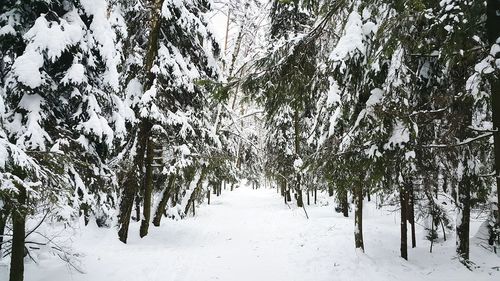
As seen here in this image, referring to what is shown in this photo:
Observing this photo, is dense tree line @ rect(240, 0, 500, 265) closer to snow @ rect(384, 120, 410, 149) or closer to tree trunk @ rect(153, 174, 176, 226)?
snow @ rect(384, 120, 410, 149)

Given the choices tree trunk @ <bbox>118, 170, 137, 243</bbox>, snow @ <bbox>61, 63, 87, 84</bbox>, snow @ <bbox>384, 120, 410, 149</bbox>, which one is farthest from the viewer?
tree trunk @ <bbox>118, 170, 137, 243</bbox>

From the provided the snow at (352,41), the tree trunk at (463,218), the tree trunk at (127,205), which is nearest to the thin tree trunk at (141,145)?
the tree trunk at (127,205)

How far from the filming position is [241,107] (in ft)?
34.3

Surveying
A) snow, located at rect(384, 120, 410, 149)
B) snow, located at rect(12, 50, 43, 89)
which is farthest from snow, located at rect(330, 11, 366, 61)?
snow, located at rect(12, 50, 43, 89)

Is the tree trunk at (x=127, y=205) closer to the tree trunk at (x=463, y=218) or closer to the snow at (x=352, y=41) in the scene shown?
the snow at (x=352, y=41)

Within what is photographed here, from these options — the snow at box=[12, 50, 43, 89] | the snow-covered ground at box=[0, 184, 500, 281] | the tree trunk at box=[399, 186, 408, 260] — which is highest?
the snow at box=[12, 50, 43, 89]

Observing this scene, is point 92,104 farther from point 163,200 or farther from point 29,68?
point 163,200

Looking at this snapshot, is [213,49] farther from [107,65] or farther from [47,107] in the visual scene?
[47,107]

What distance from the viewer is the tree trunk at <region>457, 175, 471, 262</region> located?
9.94 m

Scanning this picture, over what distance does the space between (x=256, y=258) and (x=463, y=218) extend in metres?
6.09

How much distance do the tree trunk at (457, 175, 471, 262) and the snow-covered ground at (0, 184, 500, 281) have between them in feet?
1.31

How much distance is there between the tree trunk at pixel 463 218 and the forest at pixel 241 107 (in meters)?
0.05

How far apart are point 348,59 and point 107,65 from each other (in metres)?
5.35

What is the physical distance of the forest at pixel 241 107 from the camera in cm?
583
